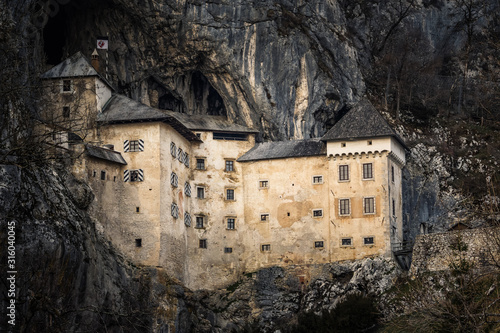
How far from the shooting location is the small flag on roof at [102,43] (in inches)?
2867

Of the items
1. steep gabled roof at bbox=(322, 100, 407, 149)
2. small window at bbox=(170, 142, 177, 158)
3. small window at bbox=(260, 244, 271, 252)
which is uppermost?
steep gabled roof at bbox=(322, 100, 407, 149)

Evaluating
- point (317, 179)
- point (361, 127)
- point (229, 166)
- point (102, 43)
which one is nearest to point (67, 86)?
point (102, 43)

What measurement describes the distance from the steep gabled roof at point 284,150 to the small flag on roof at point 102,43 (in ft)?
53.0

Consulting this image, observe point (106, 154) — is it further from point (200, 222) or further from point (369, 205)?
point (369, 205)

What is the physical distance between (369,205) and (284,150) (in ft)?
30.1

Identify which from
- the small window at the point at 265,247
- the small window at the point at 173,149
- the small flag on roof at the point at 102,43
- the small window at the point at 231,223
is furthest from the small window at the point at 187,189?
the small flag on roof at the point at 102,43

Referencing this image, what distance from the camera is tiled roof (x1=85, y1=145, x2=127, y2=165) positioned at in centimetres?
6123

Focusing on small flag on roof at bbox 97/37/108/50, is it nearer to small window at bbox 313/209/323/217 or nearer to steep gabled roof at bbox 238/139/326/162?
steep gabled roof at bbox 238/139/326/162

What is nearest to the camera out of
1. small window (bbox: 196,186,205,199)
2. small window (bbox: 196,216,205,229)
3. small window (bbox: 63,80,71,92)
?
small window (bbox: 63,80,71,92)

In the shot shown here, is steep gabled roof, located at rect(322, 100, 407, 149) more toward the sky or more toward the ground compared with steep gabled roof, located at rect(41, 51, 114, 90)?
more toward the ground

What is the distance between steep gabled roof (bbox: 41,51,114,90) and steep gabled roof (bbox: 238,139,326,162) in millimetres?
13922

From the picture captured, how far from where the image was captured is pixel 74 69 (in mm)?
67625

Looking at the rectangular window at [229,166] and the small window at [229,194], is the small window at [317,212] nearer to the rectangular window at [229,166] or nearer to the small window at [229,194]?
the small window at [229,194]

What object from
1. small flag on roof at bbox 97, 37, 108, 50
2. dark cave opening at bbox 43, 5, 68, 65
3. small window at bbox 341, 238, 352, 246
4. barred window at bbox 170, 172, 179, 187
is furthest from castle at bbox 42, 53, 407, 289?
Answer: dark cave opening at bbox 43, 5, 68, 65
